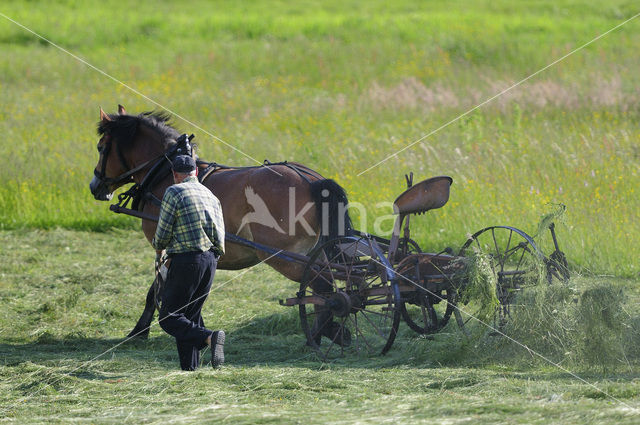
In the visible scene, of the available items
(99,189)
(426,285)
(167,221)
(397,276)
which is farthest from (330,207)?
(99,189)

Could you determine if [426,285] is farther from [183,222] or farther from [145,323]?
[145,323]

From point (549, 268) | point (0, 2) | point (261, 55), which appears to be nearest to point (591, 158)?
point (549, 268)

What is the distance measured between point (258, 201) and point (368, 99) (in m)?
11.4

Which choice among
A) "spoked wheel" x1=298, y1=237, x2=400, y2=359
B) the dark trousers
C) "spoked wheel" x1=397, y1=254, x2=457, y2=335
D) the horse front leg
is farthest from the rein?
"spoked wheel" x1=397, y1=254, x2=457, y2=335

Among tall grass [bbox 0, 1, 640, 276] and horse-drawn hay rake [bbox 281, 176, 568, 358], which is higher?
tall grass [bbox 0, 1, 640, 276]

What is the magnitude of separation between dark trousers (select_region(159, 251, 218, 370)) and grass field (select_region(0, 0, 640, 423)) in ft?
0.90

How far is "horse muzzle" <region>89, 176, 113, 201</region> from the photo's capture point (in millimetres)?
8734

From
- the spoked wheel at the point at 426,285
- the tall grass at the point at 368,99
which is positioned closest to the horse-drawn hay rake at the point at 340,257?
the spoked wheel at the point at 426,285

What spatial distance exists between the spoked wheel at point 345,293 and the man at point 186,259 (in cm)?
103

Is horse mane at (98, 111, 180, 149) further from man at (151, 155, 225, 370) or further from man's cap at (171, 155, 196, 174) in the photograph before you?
man at (151, 155, 225, 370)

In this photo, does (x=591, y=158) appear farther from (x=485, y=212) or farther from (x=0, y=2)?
(x=0, y=2)

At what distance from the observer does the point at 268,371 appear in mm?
6207

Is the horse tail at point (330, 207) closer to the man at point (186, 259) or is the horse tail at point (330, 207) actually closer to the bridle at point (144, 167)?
the man at point (186, 259)

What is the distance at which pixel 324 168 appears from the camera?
13695 millimetres
